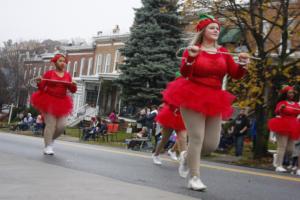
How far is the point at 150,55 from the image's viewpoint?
116 feet

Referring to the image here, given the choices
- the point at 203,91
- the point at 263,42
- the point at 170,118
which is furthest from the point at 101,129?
the point at 203,91

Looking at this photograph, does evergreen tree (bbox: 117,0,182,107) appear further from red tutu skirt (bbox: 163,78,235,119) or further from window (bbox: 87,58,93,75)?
red tutu skirt (bbox: 163,78,235,119)

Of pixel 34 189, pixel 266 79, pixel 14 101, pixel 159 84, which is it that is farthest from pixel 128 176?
pixel 14 101

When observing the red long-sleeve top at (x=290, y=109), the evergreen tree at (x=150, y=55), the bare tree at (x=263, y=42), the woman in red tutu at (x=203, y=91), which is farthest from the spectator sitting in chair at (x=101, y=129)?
the woman in red tutu at (x=203, y=91)

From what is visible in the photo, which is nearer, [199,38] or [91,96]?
[199,38]

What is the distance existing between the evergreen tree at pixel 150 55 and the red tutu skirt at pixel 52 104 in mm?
23749

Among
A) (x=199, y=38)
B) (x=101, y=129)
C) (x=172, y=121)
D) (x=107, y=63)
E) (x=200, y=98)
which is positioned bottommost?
(x=101, y=129)

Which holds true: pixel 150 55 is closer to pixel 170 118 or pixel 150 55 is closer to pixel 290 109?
pixel 290 109

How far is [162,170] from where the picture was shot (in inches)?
363

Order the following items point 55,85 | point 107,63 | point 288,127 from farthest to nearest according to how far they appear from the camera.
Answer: point 107,63 < point 288,127 < point 55,85

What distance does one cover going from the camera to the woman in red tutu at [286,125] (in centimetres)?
1124

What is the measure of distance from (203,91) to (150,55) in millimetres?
29386

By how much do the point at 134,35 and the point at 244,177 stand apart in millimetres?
28508

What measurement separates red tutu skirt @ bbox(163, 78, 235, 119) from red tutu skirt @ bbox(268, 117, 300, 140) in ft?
17.3
